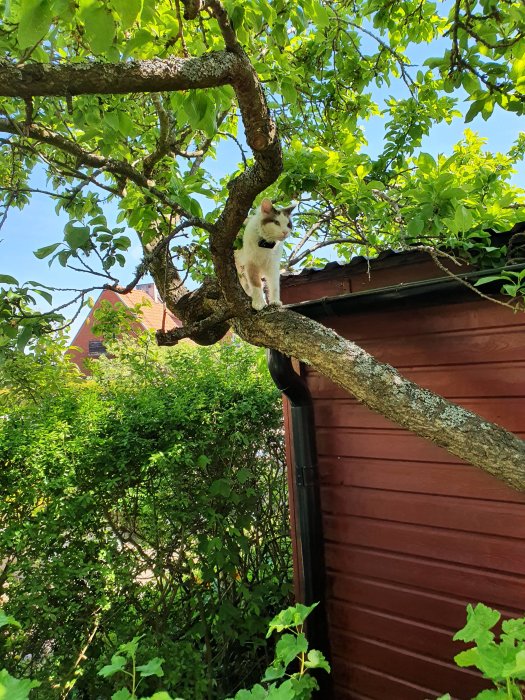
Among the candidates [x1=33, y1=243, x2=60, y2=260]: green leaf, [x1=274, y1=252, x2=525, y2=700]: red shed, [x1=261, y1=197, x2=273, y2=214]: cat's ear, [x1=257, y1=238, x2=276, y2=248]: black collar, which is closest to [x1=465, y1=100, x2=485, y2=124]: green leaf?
[x1=274, y1=252, x2=525, y2=700]: red shed

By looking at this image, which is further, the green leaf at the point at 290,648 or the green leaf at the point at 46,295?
the green leaf at the point at 46,295

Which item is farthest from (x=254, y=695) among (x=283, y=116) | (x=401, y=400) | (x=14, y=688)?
(x=283, y=116)

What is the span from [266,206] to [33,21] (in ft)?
6.12

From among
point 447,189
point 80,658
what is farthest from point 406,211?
point 80,658

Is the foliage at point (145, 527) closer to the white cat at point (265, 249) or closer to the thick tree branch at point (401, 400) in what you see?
the white cat at point (265, 249)

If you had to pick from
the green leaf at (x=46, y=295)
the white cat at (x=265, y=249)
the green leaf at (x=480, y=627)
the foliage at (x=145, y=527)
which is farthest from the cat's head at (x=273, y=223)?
the green leaf at (x=480, y=627)

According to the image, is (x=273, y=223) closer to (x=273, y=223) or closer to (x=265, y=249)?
(x=273, y=223)

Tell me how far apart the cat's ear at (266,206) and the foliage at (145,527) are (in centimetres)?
143

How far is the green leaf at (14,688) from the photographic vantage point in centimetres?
87

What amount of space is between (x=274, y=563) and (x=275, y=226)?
282 cm

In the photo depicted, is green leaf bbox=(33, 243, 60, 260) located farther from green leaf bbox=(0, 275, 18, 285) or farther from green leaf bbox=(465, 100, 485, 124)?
green leaf bbox=(465, 100, 485, 124)

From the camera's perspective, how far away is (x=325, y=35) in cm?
306

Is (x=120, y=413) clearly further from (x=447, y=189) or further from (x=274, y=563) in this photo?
(x=447, y=189)

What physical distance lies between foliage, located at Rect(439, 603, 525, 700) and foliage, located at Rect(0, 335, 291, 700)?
210 centimetres
